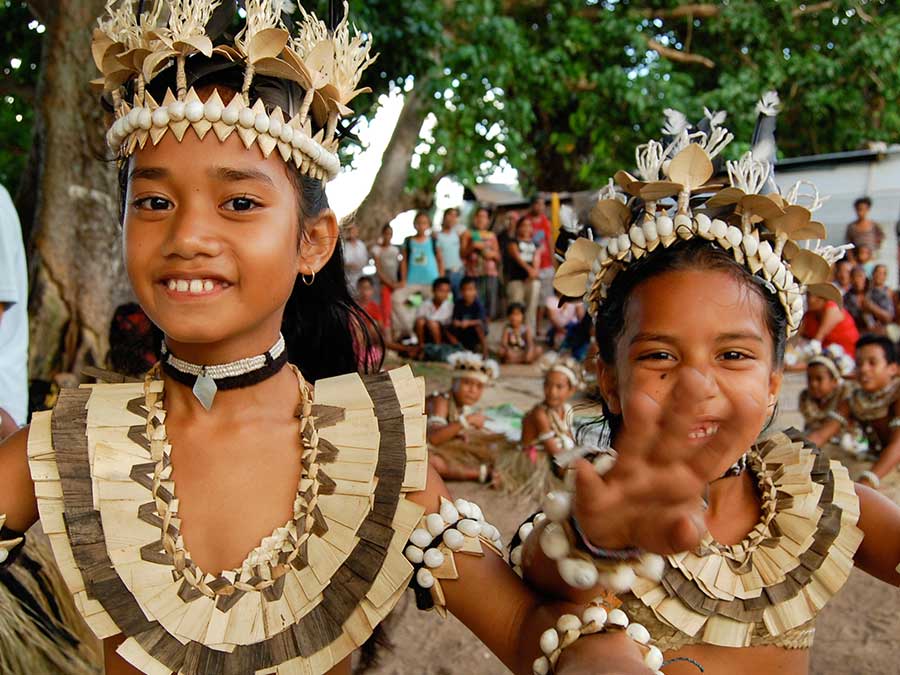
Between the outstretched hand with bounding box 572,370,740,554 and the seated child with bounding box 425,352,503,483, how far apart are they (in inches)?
136

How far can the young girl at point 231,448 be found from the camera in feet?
4.33

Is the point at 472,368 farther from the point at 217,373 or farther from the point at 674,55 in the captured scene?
the point at 674,55

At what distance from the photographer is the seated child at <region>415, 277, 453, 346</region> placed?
8.44 metres

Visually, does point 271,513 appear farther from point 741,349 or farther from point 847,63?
point 847,63

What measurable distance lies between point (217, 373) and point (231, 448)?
139 mm

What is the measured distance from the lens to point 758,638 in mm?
1561

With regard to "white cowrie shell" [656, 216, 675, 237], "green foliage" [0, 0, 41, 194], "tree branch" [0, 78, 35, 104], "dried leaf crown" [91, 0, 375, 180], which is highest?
"green foliage" [0, 0, 41, 194]

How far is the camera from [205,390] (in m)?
1.43

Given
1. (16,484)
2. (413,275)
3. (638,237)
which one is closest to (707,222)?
(638,237)

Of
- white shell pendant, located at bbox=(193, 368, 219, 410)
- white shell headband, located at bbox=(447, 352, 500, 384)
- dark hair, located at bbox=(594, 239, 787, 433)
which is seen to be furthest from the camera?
white shell headband, located at bbox=(447, 352, 500, 384)

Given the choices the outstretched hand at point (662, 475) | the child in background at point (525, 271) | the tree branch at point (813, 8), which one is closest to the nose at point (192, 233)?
the outstretched hand at point (662, 475)

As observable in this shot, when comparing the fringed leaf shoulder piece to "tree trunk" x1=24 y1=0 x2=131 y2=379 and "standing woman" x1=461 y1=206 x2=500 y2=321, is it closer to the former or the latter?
"tree trunk" x1=24 y1=0 x2=131 y2=379

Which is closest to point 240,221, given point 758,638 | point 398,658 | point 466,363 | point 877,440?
point 758,638

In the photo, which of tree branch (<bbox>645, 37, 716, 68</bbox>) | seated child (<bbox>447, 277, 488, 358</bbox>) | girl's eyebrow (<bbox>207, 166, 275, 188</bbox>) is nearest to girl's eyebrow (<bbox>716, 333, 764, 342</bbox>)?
girl's eyebrow (<bbox>207, 166, 275, 188</bbox>)
